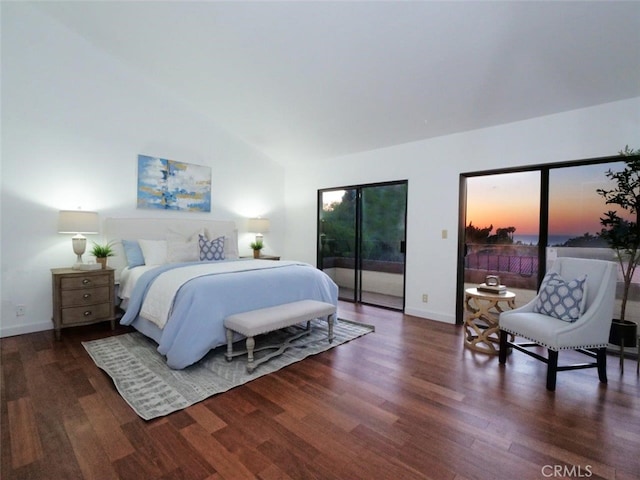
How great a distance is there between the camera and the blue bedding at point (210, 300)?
8.13ft

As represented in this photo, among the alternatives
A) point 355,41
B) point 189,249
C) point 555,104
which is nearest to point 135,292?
point 189,249

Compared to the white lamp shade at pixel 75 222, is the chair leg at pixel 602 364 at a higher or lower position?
lower

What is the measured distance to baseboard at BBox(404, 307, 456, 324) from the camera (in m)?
3.99

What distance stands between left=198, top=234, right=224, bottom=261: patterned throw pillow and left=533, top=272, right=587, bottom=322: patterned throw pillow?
372 cm

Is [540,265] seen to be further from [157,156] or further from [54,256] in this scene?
[54,256]

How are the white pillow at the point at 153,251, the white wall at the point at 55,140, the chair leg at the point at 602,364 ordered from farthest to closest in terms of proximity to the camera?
1. the white pillow at the point at 153,251
2. the white wall at the point at 55,140
3. the chair leg at the point at 602,364

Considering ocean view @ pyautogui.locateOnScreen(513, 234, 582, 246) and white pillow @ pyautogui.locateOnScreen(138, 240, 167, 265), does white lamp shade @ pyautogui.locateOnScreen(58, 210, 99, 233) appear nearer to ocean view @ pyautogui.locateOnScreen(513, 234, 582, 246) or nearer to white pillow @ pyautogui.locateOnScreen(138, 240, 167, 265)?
white pillow @ pyautogui.locateOnScreen(138, 240, 167, 265)

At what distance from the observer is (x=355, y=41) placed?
9.25ft

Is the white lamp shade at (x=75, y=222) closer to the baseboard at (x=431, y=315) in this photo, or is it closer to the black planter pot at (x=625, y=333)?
the baseboard at (x=431, y=315)

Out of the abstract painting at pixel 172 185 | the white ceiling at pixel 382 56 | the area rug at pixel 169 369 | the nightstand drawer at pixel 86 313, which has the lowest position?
the area rug at pixel 169 369

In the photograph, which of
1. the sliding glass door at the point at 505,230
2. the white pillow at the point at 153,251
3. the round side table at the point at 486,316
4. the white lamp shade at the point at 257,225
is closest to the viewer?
the round side table at the point at 486,316

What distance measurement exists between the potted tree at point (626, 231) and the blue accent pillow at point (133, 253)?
5097mm

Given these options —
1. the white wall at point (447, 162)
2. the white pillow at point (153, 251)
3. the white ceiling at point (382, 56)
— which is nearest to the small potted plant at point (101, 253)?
the white pillow at point (153, 251)

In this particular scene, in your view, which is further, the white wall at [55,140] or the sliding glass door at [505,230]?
the sliding glass door at [505,230]
